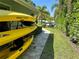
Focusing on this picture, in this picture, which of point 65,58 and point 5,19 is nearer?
point 5,19

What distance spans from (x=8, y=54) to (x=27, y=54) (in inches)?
90.8

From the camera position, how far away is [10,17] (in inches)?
278

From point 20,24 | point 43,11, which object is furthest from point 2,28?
point 43,11

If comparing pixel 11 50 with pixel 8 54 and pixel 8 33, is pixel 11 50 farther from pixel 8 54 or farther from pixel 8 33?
pixel 8 33

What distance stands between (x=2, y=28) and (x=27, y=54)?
9.06 feet

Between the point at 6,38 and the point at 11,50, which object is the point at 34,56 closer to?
the point at 11,50

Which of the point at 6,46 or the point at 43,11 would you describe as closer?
the point at 6,46

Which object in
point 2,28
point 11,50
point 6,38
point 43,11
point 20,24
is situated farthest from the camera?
point 43,11

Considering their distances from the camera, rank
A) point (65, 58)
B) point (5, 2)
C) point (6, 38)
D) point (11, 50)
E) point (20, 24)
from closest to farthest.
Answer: point (6, 38) → point (11, 50) → point (65, 58) → point (20, 24) → point (5, 2)

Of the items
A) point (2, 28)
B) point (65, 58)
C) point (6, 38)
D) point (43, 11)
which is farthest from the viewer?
point (43, 11)

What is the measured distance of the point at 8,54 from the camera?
6.90 meters

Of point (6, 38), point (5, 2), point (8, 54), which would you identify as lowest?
point (8, 54)

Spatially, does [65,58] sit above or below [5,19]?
below

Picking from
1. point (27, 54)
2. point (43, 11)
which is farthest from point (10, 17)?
point (43, 11)
